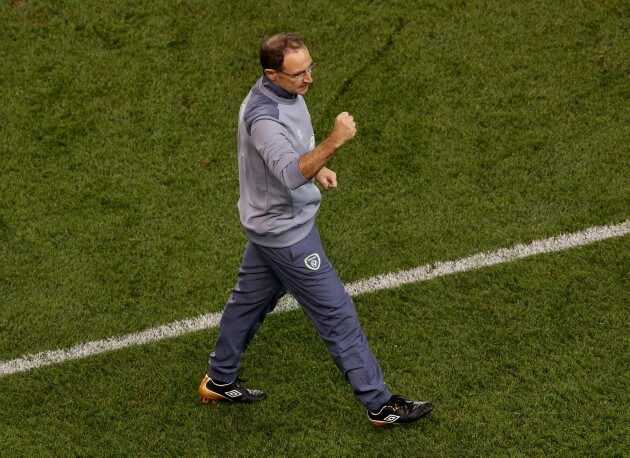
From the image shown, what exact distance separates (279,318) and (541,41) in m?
3.48

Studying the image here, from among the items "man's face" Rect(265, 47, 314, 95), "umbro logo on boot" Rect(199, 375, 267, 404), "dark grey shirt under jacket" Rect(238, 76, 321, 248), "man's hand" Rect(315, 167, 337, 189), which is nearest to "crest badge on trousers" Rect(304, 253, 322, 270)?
"dark grey shirt under jacket" Rect(238, 76, 321, 248)

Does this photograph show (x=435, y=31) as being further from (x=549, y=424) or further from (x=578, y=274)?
(x=549, y=424)

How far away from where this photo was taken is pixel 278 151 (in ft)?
16.2

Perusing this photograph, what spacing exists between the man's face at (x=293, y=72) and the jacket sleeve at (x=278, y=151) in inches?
8.1

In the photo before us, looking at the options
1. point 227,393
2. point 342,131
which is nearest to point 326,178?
point 342,131

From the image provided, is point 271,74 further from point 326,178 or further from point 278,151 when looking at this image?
point 326,178

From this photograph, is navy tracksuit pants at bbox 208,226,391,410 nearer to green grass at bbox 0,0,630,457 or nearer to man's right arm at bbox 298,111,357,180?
green grass at bbox 0,0,630,457

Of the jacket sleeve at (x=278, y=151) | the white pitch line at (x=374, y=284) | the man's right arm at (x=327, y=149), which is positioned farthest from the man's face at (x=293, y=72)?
the white pitch line at (x=374, y=284)

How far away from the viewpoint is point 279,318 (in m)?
6.68

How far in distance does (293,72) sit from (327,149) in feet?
1.76

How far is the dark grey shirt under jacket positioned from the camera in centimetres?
495

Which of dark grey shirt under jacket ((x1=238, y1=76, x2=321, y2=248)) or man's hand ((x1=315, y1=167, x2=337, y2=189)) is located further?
man's hand ((x1=315, y1=167, x2=337, y2=189))

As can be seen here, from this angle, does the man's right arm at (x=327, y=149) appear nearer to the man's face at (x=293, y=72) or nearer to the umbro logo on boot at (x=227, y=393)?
the man's face at (x=293, y=72)

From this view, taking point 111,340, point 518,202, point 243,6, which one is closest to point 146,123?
point 243,6
